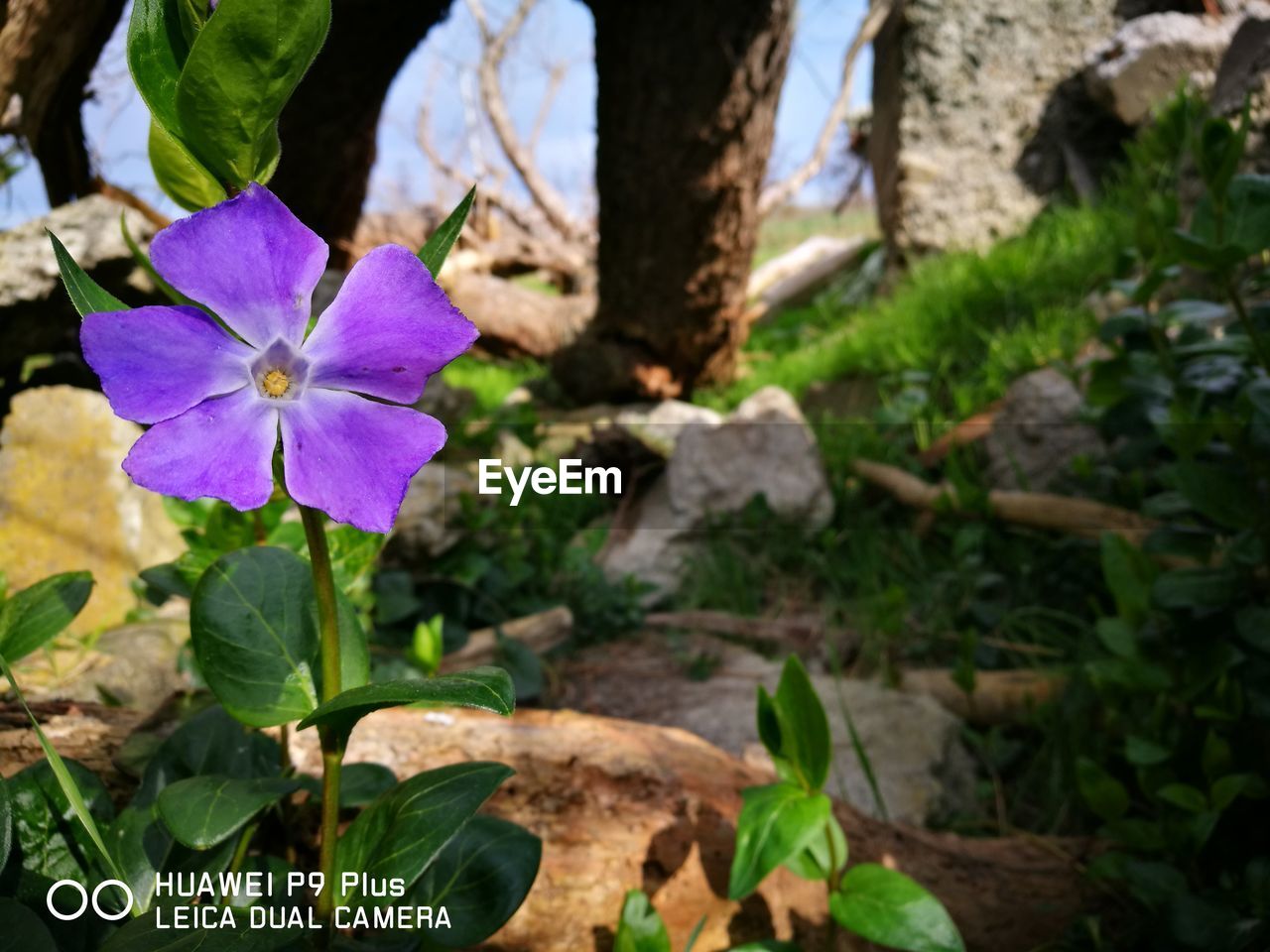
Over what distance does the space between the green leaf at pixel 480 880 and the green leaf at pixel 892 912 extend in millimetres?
322

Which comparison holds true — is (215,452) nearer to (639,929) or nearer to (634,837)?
(639,929)

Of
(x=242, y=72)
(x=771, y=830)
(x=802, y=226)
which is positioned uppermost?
(x=802, y=226)

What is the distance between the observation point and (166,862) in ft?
2.32

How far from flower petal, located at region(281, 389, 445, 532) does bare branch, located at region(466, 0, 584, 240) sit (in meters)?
7.32

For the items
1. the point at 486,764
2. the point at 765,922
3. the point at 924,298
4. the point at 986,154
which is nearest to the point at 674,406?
the point at 924,298

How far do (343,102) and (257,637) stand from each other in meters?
3.00

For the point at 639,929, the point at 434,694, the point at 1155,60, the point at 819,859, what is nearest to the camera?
the point at 434,694

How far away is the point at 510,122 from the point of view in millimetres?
7961

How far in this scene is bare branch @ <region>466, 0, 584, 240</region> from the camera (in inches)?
299

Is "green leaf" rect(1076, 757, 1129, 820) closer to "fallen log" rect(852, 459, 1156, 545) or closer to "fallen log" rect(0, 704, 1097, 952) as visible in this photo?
"fallen log" rect(0, 704, 1097, 952)

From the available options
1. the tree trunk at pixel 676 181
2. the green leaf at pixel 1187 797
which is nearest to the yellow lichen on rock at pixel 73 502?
the green leaf at pixel 1187 797

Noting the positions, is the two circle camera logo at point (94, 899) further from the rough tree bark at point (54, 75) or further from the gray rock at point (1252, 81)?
the gray rock at point (1252, 81)

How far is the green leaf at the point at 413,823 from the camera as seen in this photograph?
0.59 meters

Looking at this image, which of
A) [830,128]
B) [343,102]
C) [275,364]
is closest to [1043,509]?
[275,364]
